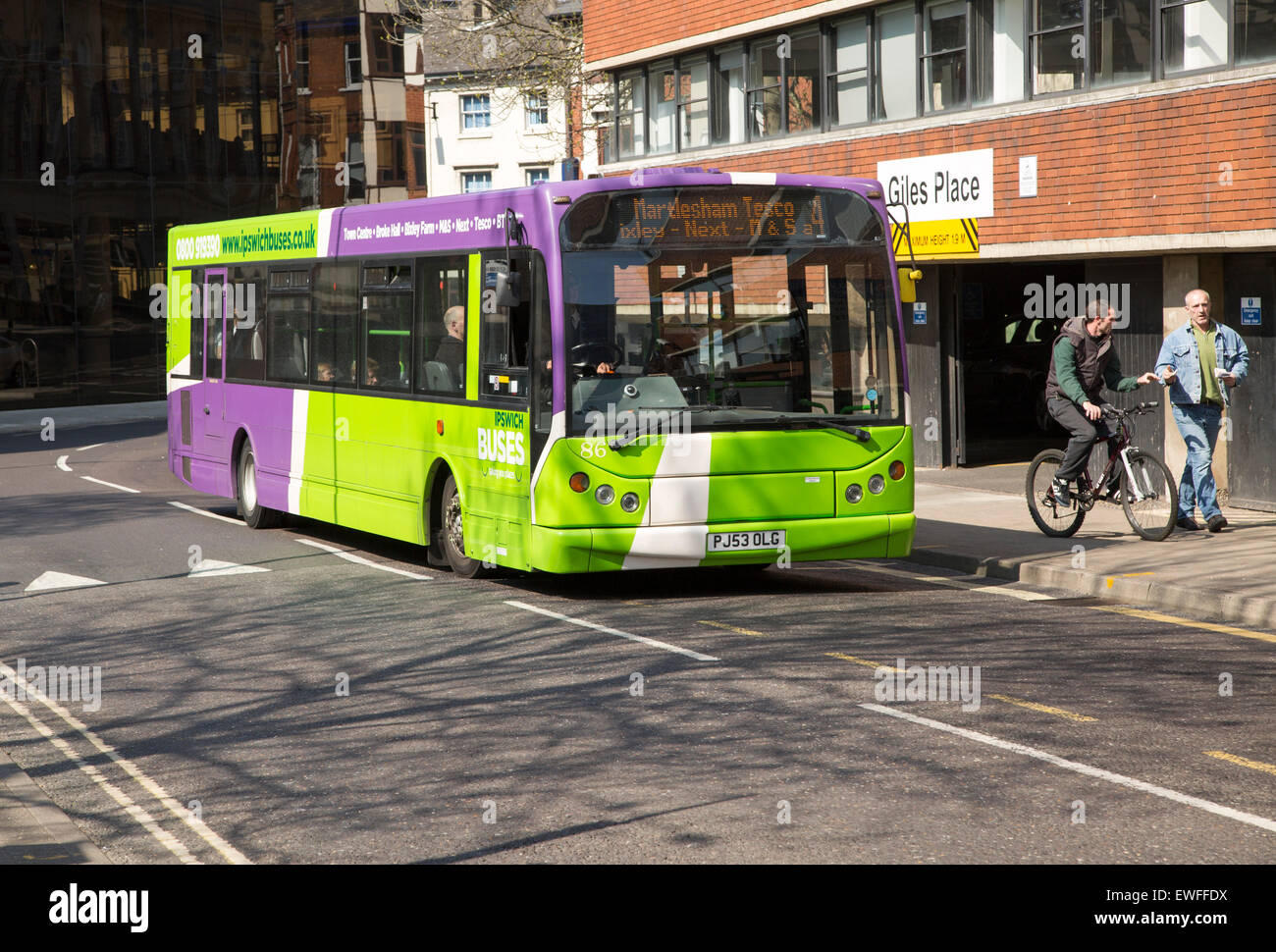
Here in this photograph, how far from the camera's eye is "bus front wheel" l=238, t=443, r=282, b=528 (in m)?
16.3

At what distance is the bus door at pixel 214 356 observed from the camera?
A: 1705 centimetres

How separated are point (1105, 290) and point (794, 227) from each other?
7.61 m

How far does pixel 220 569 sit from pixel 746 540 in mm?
4652

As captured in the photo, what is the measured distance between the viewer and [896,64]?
21.2m

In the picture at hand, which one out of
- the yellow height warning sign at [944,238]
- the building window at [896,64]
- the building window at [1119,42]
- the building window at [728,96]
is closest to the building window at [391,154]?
the building window at [728,96]

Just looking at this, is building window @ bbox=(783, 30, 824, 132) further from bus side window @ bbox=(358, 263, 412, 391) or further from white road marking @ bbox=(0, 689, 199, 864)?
white road marking @ bbox=(0, 689, 199, 864)

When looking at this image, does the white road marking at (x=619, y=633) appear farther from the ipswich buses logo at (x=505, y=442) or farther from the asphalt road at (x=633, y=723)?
the ipswich buses logo at (x=505, y=442)

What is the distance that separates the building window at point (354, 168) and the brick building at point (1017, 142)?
25.4 meters

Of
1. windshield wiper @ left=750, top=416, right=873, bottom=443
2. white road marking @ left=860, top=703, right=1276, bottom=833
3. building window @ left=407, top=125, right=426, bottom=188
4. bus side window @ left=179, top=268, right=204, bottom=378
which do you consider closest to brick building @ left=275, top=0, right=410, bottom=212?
building window @ left=407, top=125, right=426, bottom=188

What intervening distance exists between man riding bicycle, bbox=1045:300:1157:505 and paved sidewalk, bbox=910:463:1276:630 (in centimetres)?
67

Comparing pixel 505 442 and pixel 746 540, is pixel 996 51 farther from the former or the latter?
pixel 505 442

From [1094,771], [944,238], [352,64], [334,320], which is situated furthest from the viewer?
[352,64]

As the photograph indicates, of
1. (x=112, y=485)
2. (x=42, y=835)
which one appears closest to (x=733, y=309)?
(x=42, y=835)

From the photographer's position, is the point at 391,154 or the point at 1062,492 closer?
the point at 1062,492
